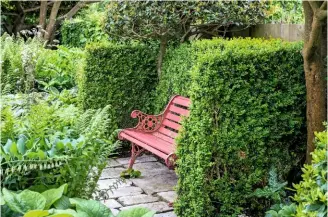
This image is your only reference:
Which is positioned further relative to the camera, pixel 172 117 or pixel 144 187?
pixel 172 117

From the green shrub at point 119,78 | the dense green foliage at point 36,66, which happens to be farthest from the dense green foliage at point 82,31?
the green shrub at point 119,78

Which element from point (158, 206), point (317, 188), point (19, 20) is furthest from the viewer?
point (19, 20)

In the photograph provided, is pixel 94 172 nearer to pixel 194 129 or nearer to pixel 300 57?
pixel 194 129

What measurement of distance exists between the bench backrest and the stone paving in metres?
0.48

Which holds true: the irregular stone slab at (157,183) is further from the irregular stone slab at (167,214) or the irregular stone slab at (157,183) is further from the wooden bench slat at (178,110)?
the wooden bench slat at (178,110)

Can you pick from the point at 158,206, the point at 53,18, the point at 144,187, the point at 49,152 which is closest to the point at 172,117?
the point at 144,187

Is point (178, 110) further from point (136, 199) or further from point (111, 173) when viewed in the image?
point (136, 199)

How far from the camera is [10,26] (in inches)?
529

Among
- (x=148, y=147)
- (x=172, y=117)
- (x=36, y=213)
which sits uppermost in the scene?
(x=172, y=117)

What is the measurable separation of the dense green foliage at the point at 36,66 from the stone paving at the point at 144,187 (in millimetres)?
1816

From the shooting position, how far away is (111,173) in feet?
18.7

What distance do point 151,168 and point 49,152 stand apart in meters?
2.99

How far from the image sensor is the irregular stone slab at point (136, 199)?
4656 millimetres

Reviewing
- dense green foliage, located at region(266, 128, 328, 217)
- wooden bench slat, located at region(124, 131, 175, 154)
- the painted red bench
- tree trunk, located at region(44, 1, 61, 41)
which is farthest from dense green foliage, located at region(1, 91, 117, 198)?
tree trunk, located at region(44, 1, 61, 41)
